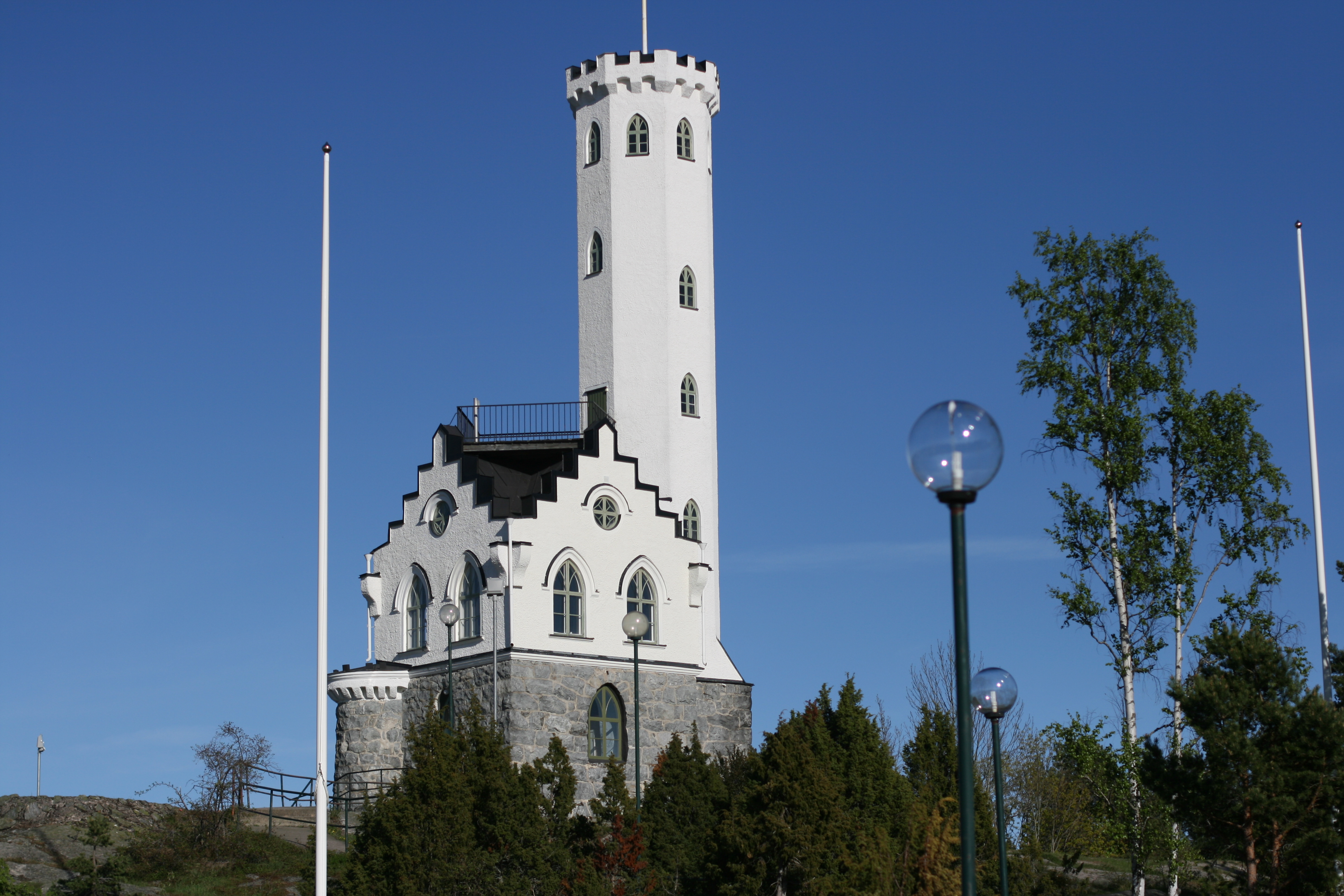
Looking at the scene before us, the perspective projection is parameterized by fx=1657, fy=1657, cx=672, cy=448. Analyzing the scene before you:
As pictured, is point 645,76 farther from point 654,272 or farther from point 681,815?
point 681,815

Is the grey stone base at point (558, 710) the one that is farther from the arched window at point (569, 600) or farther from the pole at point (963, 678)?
the pole at point (963, 678)

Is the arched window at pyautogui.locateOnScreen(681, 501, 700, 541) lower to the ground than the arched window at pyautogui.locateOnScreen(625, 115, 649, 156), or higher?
lower

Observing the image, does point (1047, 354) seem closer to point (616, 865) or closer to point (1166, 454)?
point (1166, 454)

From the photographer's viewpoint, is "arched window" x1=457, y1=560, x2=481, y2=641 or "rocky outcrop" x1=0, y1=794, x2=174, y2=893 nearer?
"rocky outcrop" x1=0, y1=794, x2=174, y2=893

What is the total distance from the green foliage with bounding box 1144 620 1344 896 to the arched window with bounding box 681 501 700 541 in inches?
721

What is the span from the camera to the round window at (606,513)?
40.1 meters

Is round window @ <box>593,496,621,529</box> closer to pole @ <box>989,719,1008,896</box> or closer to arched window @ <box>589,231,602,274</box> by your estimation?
arched window @ <box>589,231,602,274</box>

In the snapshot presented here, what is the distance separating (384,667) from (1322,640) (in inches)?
858

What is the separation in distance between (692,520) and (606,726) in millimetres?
6883

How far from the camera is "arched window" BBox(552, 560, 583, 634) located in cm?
3906

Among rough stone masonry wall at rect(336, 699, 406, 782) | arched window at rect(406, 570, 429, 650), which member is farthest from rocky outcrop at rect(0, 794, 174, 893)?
arched window at rect(406, 570, 429, 650)

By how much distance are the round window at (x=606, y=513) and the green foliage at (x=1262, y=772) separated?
653 inches

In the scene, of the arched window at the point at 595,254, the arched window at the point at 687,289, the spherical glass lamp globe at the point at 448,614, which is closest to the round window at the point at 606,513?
the spherical glass lamp globe at the point at 448,614

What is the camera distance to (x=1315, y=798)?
1014 inches
